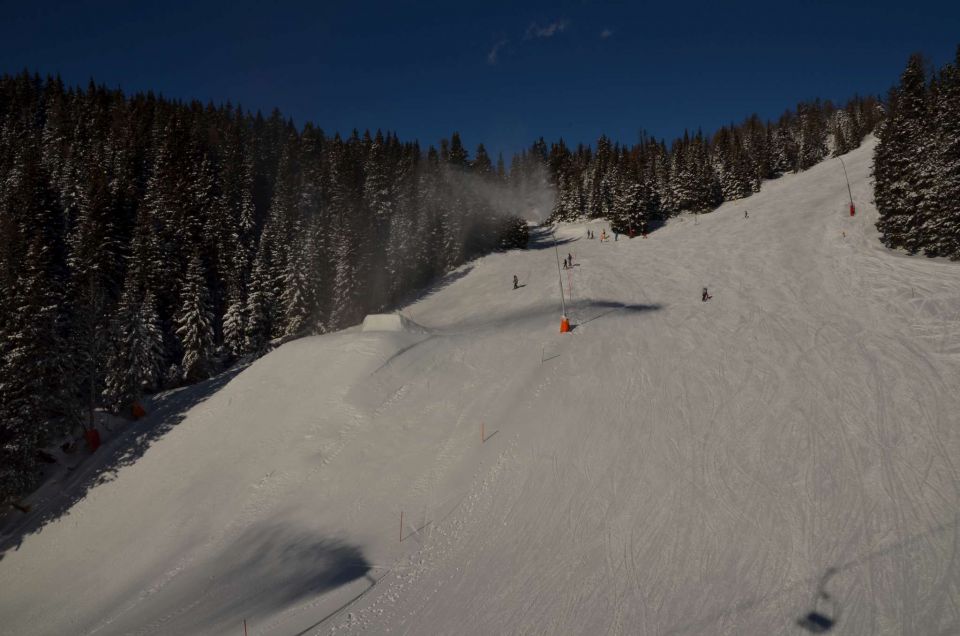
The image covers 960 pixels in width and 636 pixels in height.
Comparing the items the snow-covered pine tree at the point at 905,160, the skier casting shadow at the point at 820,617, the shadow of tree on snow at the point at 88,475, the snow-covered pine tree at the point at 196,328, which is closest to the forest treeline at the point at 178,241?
the snow-covered pine tree at the point at 196,328

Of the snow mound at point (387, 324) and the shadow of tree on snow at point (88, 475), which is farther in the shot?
the snow mound at point (387, 324)

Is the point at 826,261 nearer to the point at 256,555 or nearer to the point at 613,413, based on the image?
the point at 613,413

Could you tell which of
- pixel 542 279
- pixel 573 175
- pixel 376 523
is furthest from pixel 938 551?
pixel 573 175

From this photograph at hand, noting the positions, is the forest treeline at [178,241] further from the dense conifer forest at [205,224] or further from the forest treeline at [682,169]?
the forest treeline at [682,169]

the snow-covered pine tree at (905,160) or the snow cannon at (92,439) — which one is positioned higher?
the snow-covered pine tree at (905,160)

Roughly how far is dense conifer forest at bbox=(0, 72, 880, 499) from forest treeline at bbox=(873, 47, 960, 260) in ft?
94.4

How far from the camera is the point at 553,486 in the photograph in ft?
44.8

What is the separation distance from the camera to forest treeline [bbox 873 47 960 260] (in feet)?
90.9

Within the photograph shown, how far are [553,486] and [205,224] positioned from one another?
53432mm

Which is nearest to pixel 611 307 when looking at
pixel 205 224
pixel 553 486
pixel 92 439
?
pixel 553 486

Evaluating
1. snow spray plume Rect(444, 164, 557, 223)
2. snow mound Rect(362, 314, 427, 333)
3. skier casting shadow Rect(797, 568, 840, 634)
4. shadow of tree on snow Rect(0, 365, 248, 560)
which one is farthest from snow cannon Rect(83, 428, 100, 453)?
snow spray plume Rect(444, 164, 557, 223)

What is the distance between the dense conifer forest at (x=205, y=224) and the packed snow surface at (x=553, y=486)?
5.40 meters

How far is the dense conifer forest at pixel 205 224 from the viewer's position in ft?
81.7

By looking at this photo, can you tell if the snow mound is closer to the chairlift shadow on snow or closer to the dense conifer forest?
the chairlift shadow on snow
